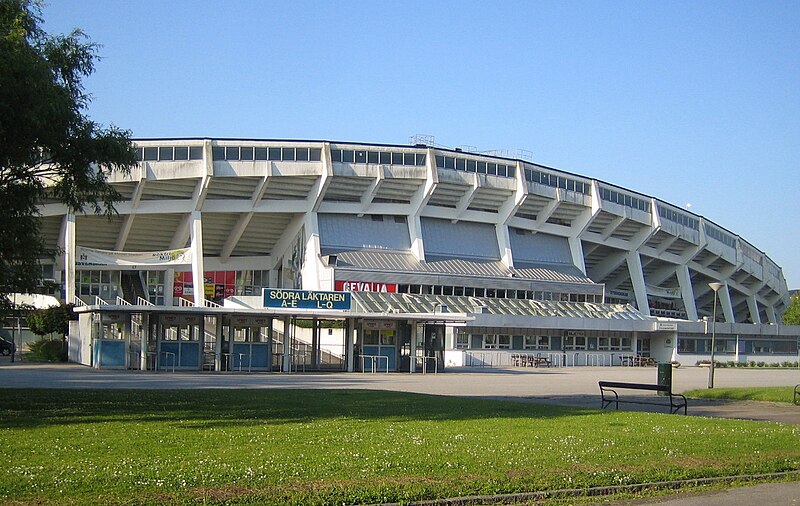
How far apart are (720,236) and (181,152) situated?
58328mm

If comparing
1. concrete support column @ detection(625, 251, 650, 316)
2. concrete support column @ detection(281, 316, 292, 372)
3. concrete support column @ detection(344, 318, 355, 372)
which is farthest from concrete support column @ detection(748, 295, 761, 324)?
concrete support column @ detection(281, 316, 292, 372)

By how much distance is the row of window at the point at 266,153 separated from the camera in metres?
64.0

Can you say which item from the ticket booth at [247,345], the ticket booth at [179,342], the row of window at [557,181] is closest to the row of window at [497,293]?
the row of window at [557,181]

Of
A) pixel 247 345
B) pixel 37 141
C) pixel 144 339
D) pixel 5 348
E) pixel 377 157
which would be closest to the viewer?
pixel 37 141

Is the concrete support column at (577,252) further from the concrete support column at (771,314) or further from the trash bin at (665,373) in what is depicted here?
the trash bin at (665,373)

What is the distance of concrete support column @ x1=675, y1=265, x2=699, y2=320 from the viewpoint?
91644 mm

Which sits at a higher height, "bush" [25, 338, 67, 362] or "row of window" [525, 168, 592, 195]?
"row of window" [525, 168, 592, 195]

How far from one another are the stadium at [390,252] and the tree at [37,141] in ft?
81.6

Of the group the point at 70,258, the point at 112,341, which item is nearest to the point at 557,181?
the point at 70,258

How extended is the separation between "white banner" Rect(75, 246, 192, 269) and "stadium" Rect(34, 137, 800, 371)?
10cm

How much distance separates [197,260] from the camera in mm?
63250

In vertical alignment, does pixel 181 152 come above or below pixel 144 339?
above

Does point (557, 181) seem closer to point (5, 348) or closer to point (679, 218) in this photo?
point (679, 218)

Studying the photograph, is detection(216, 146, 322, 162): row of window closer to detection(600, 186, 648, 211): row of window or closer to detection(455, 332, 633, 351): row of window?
detection(455, 332, 633, 351): row of window
